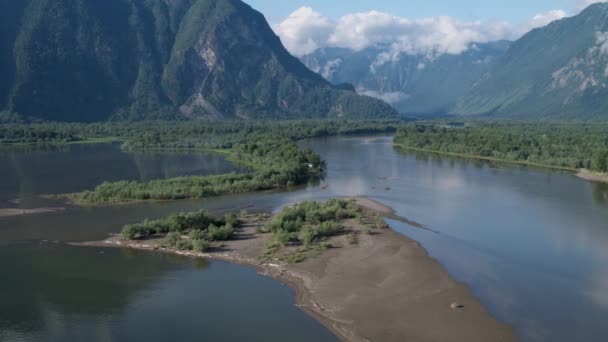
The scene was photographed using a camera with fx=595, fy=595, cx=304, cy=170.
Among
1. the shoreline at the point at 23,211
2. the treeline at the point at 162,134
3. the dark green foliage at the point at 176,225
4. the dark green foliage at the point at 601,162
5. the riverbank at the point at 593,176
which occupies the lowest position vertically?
the riverbank at the point at 593,176

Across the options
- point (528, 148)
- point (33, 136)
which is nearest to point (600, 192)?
point (528, 148)

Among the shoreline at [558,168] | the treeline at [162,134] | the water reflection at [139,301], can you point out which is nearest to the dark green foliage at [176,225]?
the water reflection at [139,301]

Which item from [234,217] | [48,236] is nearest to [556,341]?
[234,217]

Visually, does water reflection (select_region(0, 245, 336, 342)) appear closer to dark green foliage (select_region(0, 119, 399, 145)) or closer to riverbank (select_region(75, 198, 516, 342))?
riverbank (select_region(75, 198, 516, 342))

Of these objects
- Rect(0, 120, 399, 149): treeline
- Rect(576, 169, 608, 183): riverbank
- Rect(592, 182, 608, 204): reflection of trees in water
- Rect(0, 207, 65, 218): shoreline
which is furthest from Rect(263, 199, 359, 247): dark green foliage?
Rect(0, 120, 399, 149): treeline

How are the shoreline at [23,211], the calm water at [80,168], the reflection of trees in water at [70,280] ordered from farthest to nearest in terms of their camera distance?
the calm water at [80,168] → the shoreline at [23,211] → the reflection of trees in water at [70,280]

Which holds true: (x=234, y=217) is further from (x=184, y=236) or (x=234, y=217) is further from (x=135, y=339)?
(x=135, y=339)

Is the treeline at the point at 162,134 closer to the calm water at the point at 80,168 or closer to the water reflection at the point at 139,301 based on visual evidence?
the calm water at the point at 80,168
